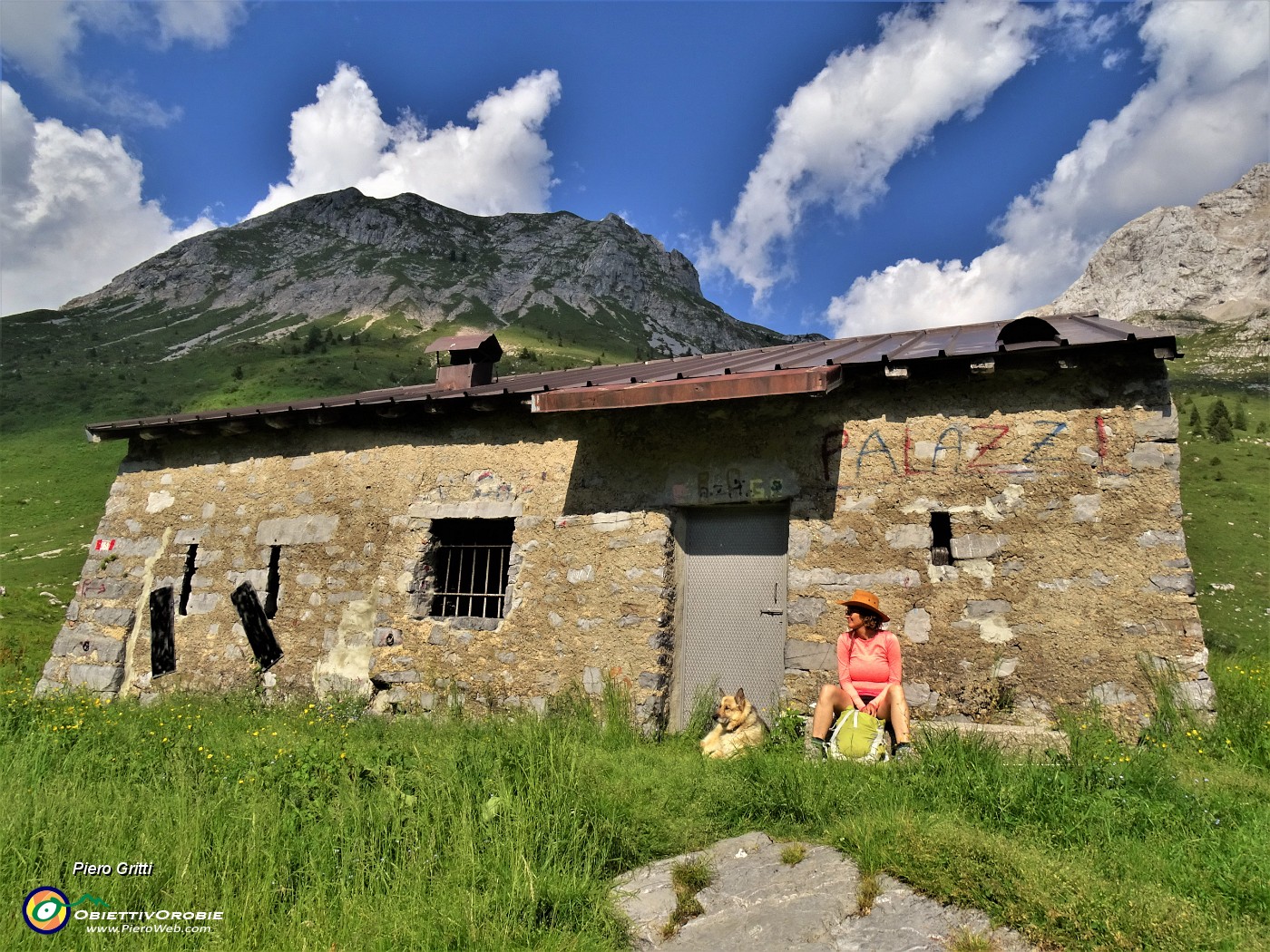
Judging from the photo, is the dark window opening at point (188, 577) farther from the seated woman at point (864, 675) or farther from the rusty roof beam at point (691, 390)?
the seated woman at point (864, 675)

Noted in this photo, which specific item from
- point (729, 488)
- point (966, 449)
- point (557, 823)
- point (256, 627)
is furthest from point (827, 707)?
point (256, 627)

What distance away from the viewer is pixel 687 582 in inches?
276

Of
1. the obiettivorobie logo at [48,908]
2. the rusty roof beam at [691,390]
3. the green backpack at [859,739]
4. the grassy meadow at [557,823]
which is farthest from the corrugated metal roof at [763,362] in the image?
the obiettivorobie logo at [48,908]

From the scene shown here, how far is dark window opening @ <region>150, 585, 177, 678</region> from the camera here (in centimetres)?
904

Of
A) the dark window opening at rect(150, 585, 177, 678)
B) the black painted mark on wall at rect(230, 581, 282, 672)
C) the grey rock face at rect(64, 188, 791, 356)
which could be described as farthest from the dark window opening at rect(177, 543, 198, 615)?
the grey rock face at rect(64, 188, 791, 356)

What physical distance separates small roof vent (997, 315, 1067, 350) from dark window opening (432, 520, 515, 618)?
5011mm

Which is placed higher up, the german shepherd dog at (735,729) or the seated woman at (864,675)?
the seated woman at (864,675)

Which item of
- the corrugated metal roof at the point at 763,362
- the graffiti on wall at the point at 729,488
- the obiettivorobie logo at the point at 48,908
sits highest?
the corrugated metal roof at the point at 763,362

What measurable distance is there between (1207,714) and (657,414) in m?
4.82

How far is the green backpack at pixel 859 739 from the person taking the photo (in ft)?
15.5

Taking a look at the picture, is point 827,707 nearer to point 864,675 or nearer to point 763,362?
point 864,675

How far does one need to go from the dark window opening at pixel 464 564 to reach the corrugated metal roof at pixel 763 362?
1.39 meters

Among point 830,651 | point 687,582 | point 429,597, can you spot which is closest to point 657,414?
point 687,582

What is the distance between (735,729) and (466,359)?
22.6ft
